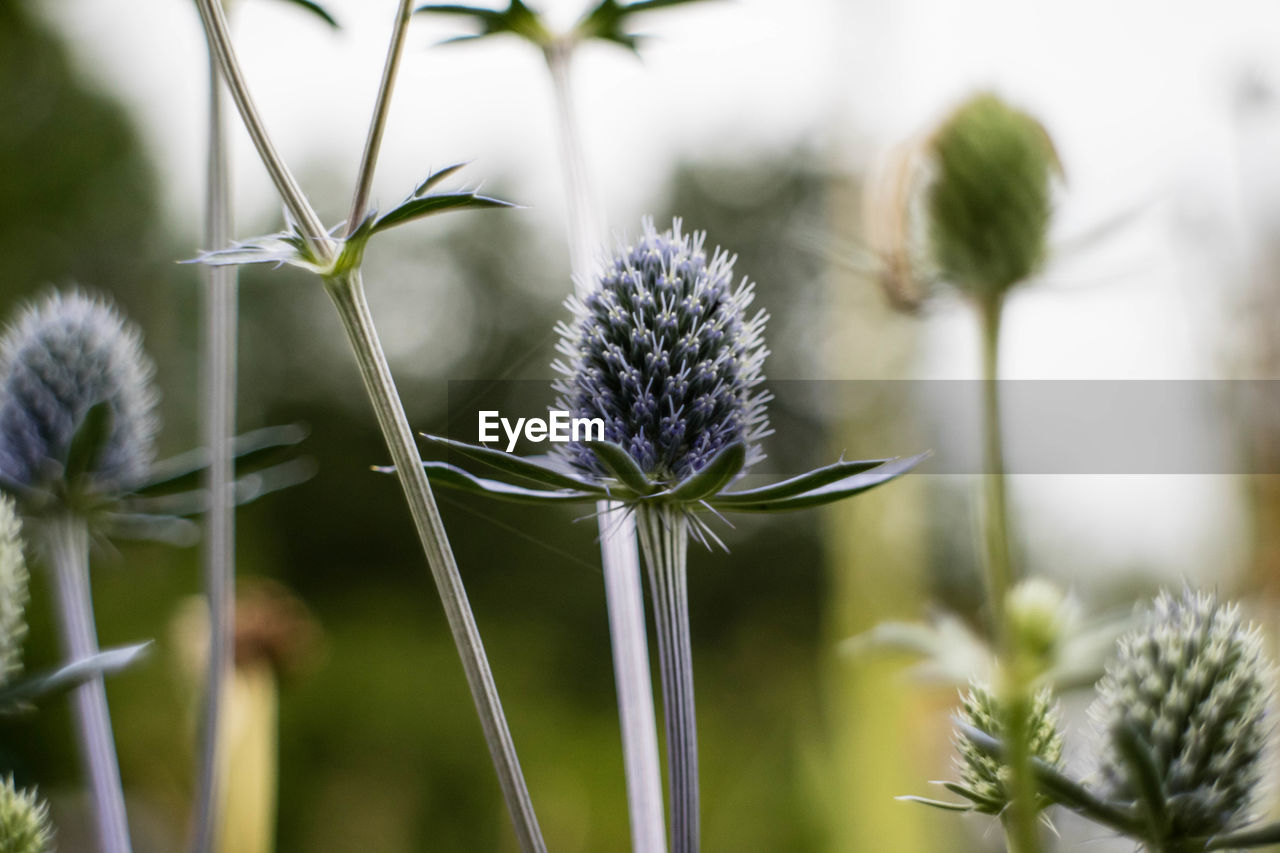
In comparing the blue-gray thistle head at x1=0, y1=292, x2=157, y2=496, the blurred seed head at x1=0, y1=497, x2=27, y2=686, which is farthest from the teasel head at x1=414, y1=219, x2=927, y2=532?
the blue-gray thistle head at x1=0, y1=292, x2=157, y2=496

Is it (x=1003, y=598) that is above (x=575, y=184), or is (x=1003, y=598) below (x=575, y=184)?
below

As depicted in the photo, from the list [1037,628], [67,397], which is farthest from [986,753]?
[67,397]

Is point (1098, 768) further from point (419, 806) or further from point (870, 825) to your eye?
point (419, 806)

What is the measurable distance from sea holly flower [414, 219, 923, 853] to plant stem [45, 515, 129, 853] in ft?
1.21

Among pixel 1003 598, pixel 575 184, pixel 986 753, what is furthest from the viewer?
pixel 575 184

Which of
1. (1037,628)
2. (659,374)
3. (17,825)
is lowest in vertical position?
(17,825)

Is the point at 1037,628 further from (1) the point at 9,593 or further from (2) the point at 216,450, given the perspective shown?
(1) the point at 9,593

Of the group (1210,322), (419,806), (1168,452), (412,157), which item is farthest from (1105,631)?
(419,806)

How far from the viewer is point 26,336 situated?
790mm

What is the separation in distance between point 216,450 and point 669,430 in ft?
1.10

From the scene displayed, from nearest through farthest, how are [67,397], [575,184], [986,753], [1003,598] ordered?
[1003,598] → [986,753] → [575,184] → [67,397]

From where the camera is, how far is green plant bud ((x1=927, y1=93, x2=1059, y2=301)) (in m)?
0.34

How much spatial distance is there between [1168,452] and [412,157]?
5.66ft

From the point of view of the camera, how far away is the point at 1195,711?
37cm
